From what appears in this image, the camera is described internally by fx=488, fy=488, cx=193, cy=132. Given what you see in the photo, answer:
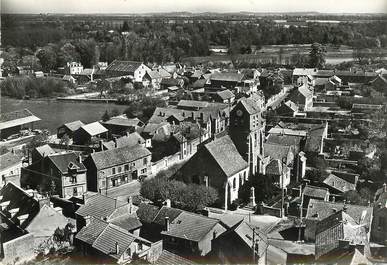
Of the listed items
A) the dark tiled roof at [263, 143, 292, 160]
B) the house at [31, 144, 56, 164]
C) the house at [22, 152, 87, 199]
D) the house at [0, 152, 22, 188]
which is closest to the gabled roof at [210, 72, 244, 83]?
the dark tiled roof at [263, 143, 292, 160]

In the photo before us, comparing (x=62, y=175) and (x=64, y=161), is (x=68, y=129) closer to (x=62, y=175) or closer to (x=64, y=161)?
(x=64, y=161)

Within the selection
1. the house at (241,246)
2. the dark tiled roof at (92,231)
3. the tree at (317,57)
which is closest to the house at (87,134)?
the dark tiled roof at (92,231)

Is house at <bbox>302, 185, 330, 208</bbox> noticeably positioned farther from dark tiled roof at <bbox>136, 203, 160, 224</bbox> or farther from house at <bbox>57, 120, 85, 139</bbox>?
house at <bbox>57, 120, 85, 139</bbox>

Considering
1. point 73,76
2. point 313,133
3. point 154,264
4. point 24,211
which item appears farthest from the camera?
point 73,76

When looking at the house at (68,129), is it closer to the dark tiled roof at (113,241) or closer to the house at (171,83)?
the dark tiled roof at (113,241)

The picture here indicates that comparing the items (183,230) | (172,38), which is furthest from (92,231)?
(172,38)

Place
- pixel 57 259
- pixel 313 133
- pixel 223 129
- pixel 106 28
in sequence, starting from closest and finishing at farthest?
1. pixel 57 259
2. pixel 313 133
3. pixel 223 129
4. pixel 106 28

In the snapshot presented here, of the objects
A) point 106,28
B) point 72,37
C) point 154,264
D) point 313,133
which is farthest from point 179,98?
point 106,28

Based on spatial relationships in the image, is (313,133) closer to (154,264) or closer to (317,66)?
(154,264)

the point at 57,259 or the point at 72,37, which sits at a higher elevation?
the point at 72,37
